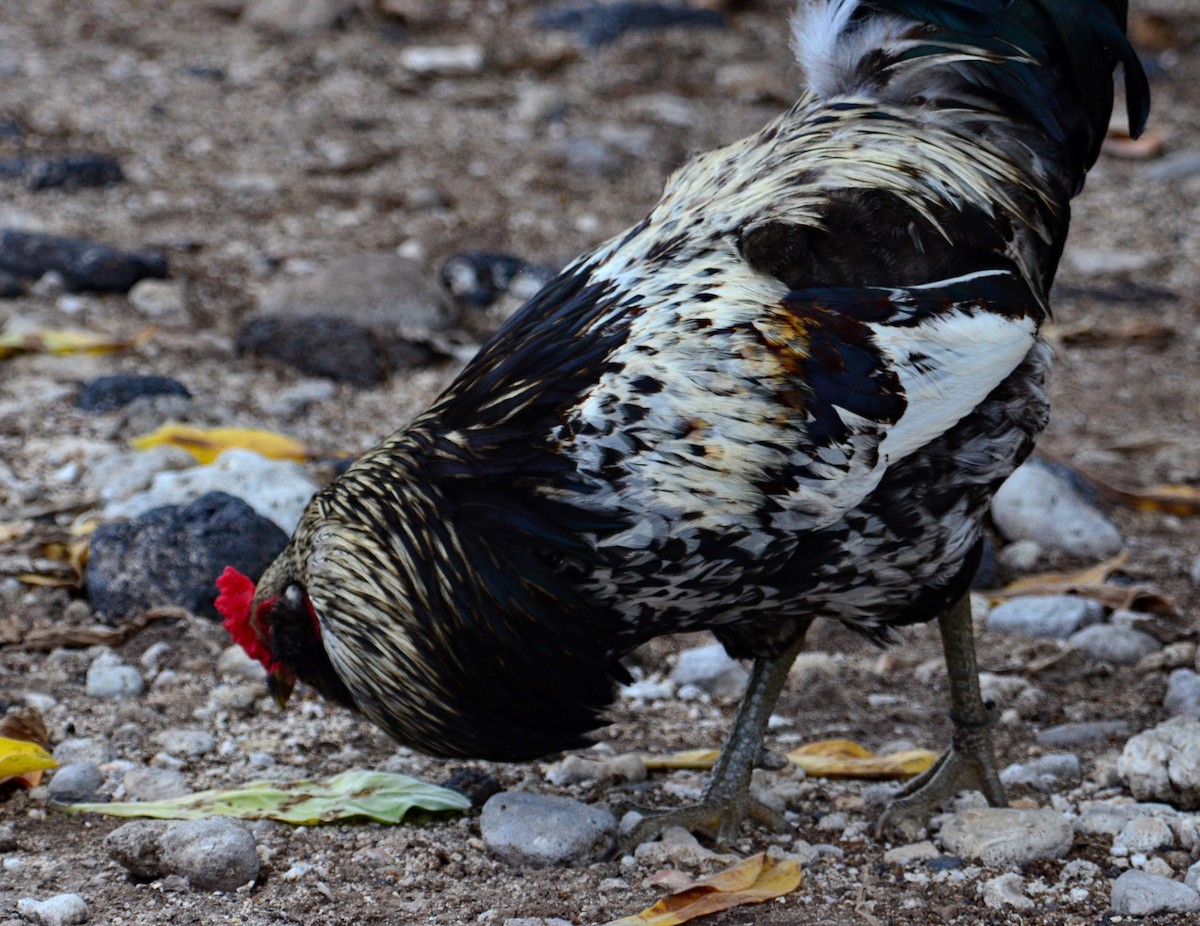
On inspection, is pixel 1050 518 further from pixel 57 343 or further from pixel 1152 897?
pixel 57 343

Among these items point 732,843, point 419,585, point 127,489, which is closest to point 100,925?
point 419,585

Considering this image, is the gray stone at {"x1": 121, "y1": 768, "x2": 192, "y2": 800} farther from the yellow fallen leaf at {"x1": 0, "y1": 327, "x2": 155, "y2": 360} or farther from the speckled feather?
the yellow fallen leaf at {"x1": 0, "y1": 327, "x2": 155, "y2": 360}

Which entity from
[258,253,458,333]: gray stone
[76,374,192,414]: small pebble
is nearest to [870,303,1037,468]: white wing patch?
[76,374,192,414]: small pebble

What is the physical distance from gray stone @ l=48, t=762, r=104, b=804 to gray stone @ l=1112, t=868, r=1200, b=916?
2.25 metres

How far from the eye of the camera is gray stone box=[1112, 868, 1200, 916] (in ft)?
9.80

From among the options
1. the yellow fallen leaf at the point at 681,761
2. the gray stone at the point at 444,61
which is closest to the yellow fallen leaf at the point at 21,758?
the yellow fallen leaf at the point at 681,761

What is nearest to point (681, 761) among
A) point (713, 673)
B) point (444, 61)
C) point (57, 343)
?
point (713, 673)

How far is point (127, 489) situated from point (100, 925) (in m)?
2.33

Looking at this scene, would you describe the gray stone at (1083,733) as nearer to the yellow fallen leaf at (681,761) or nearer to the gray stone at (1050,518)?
the yellow fallen leaf at (681,761)

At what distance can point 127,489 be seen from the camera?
4.95 m

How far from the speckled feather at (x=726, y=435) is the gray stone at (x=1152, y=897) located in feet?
2.35

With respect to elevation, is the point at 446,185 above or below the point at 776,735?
above

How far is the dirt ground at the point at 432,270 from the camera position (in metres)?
3.17

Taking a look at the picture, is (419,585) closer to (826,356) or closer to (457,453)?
(457,453)
